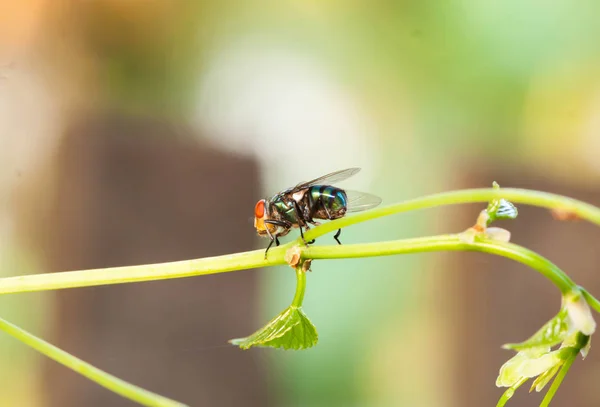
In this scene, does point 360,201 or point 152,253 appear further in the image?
point 152,253

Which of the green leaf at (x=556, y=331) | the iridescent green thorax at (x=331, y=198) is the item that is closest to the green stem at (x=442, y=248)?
the green leaf at (x=556, y=331)

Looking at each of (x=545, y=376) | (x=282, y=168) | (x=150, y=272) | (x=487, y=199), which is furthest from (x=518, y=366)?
(x=282, y=168)

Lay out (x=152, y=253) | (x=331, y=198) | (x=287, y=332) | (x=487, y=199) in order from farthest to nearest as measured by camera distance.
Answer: (x=152, y=253) < (x=331, y=198) < (x=287, y=332) < (x=487, y=199)

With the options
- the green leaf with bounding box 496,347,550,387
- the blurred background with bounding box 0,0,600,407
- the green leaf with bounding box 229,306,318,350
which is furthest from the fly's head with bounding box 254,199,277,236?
the blurred background with bounding box 0,0,600,407

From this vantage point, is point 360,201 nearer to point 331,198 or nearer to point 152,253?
point 331,198

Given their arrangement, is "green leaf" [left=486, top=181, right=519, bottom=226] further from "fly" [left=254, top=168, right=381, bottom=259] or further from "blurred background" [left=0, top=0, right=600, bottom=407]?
"blurred background" [left=0, top=0, right=600, bottom=407]

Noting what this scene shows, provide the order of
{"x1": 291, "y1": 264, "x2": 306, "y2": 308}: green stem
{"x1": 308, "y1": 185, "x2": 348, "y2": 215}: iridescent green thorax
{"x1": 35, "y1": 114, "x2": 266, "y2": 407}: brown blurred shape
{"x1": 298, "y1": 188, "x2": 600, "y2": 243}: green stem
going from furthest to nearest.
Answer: {"x1": 35, "y1": 114, "x2": 266, "y2": 407}: brown blurred shape
{"x1": 308, "y1": 185, "x2": 348, "y2": 215}: iridescent green thorax
{"x1": 291, "y1": 264, "x2": 306, "y2": 308}: green stem
{"x1": 298, "y1": 188, "x2": 600, "y2": 243}: green stem

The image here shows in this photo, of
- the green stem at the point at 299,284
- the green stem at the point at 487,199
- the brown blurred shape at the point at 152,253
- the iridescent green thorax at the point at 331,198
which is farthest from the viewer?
the brown blurred shape at the point at 152,253

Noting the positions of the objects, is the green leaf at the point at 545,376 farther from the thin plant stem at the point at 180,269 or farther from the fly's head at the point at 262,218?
the fly's head at the point at 262,218
